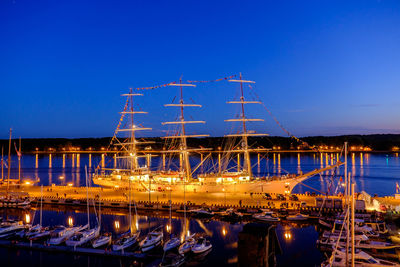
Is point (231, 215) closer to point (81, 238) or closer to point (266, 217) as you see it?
point (266, 217)

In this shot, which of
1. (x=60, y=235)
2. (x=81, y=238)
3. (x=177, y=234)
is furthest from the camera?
(x=177, y=234)

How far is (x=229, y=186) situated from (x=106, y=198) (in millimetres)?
15716

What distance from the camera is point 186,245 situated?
23.9 meters

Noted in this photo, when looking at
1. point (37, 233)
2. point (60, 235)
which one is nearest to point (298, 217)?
point (60, 235)

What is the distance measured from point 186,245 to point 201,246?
109 cm

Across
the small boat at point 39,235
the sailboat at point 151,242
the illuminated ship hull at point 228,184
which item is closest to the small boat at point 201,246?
the sailboat at point 151,242

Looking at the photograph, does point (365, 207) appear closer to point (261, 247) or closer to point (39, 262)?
point (39, 262)

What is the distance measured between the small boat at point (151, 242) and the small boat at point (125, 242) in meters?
1.07

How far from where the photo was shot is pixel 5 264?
23.2 metres

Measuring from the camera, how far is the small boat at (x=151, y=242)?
2420cm

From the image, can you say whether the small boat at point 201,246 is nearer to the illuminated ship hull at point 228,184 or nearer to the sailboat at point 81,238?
the sailboat at point 81,238

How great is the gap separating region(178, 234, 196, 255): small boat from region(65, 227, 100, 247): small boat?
25.7 feet

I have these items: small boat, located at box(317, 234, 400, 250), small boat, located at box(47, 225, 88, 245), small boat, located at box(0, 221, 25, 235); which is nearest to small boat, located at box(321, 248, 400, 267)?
small boat, located at box(317, 234, 400, 250)

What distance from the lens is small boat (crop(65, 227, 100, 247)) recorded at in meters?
25.5
